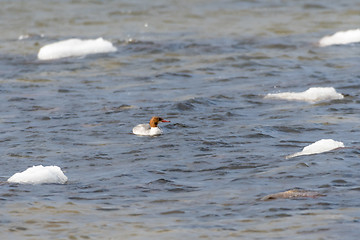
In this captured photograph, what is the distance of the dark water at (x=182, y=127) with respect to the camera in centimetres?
821

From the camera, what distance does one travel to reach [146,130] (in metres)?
12.2

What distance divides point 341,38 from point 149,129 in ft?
30.8

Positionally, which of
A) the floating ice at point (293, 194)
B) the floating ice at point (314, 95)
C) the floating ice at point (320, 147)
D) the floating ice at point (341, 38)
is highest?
the floating ice at point (293, 194)

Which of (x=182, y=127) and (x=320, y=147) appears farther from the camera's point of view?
(x=182, y=127)

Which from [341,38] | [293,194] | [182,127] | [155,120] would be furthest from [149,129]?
[341,38]

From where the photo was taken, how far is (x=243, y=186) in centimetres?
931

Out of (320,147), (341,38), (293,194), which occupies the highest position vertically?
(293,194)

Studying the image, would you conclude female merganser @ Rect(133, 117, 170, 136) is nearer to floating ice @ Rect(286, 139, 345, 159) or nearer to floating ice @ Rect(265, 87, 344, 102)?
floating ice @ Rect(286, 139, 345, 159)

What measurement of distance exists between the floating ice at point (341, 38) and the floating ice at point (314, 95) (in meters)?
5.75

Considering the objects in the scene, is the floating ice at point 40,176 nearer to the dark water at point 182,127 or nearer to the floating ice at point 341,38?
A: the dark water at point 182,127

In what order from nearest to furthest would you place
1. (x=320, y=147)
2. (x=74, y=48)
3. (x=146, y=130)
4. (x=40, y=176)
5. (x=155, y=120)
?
(x=40, y=176) → (x=320, y=147) → (x=146, y=130) → (x=155, y=120) → (x=74, y=48)

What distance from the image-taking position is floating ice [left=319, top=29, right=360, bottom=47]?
66.4 feet

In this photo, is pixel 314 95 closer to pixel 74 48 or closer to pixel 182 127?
pixel 182 127

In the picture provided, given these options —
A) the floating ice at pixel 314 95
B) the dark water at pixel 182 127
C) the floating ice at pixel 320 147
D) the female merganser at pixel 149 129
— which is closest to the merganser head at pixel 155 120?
the female merganser at pixel 149 129
